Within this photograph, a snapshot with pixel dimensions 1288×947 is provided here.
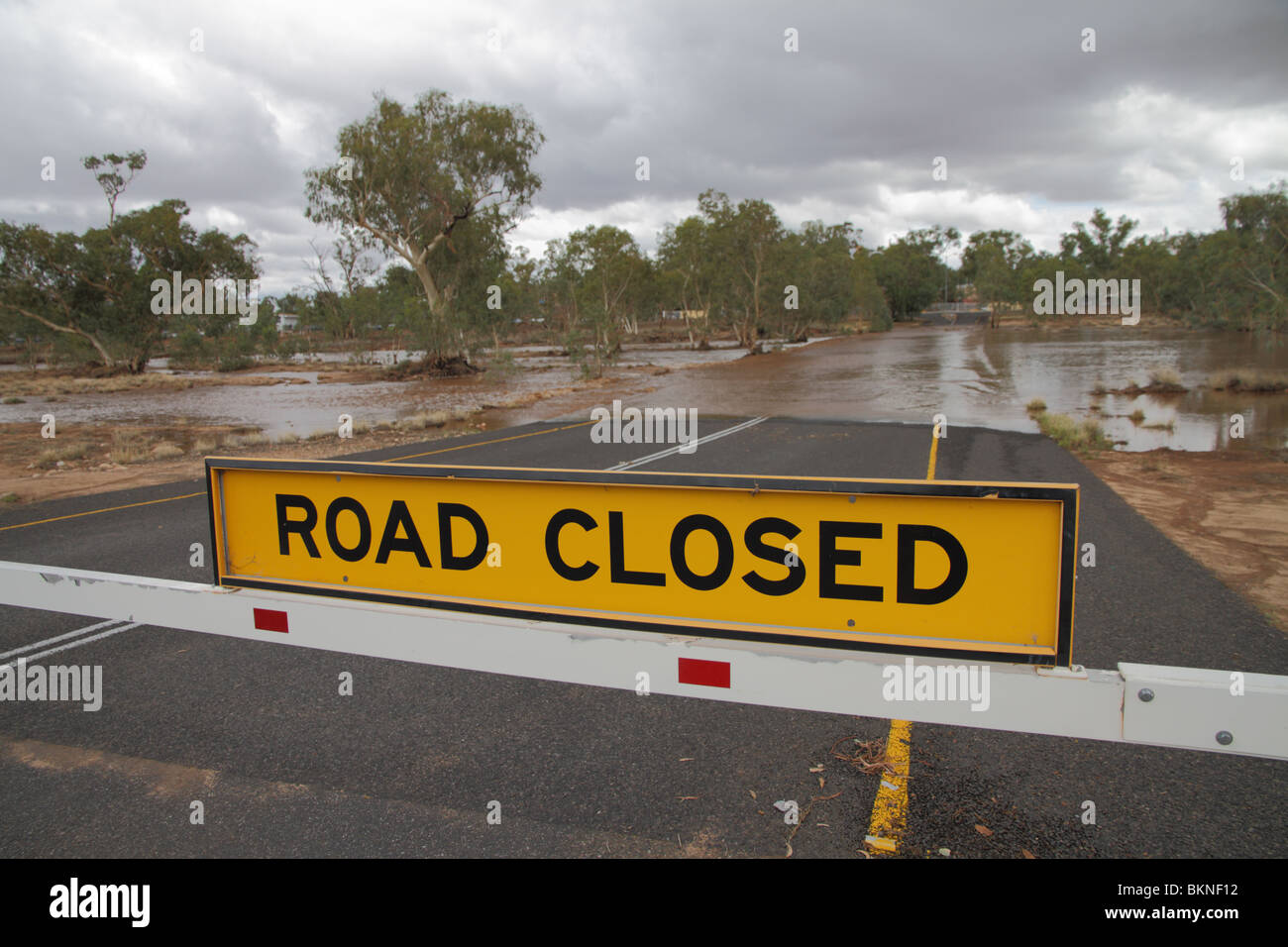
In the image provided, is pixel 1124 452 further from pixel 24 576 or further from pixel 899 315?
pixel 899 315

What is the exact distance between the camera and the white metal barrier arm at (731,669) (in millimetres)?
2154

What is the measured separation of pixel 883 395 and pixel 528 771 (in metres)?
24.0

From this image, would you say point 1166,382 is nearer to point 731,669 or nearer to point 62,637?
point 731,669

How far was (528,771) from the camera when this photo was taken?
3633 millimetres

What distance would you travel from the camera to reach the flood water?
2011 cm

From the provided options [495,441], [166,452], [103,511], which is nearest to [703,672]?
[103,511]

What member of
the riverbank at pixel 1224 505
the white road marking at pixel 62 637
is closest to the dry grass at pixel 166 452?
the white road marking at pixel 62 637

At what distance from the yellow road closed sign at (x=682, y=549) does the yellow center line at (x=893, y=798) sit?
1116mm

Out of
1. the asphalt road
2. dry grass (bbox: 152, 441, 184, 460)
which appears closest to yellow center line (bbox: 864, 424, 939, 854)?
the asphalt road

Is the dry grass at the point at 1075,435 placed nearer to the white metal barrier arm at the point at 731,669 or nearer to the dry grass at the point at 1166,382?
the dry grass at the point at 1166,382

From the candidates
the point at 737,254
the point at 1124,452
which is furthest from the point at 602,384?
the point at 737,254

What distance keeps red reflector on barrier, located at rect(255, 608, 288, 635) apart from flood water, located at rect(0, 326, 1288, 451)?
55.4 feet
